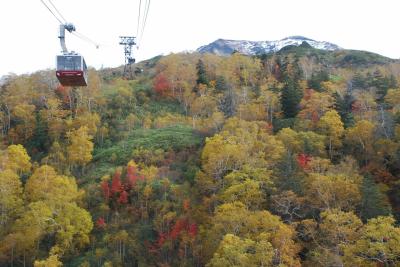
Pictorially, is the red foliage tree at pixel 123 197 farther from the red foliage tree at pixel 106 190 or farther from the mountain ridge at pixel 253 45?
the mountain ridge at pixel 253 45

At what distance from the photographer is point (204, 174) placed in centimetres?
5269

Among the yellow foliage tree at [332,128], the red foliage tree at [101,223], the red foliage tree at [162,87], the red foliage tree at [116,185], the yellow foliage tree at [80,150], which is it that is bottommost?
the red foliage tree at [101,223]

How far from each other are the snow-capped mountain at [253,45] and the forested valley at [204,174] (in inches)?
3896

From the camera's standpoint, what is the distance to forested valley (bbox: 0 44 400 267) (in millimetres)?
39350

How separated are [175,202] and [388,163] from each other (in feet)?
76.8

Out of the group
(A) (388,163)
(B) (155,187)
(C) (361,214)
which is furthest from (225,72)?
(C) (361,214)

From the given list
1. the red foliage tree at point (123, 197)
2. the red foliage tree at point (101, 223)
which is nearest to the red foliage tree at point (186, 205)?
the red foliage tree at point (123, 197)

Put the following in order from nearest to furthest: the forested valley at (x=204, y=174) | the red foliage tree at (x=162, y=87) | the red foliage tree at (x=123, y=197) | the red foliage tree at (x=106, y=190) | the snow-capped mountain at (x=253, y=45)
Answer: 1. the forested valley at (x=204, y=174)
2. the red foliage tree at (x=123, y=197)
3. the red foliage tree at (x=106, y=190)
4. the red foliage tree at (x=162, y=87)
5. the snow-capped mountain at (x=253, y=45)

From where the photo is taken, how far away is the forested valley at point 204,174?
129ft

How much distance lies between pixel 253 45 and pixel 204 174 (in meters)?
142

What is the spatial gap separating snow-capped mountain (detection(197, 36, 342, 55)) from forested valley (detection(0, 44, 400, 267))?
9895cm

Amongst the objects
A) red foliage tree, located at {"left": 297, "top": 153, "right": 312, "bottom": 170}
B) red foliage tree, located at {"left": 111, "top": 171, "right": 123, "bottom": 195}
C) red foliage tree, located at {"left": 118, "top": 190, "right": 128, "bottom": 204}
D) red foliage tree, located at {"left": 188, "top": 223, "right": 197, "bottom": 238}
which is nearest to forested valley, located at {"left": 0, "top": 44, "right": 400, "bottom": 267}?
red foliage tree, located at {"left": 111, "top": 171, "right": 123, "bottom": 195}

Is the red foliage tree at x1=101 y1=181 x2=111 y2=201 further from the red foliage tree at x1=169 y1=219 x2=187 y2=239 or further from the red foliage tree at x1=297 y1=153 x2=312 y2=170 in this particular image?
the red foliage tree at x1=297 y1=153 x2=312 y2=170

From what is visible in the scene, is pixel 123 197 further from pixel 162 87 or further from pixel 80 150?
pixel 162 87
